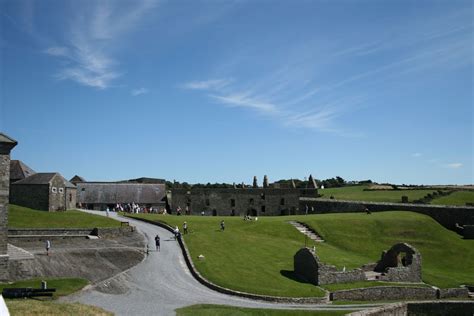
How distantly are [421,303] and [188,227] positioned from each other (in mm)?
24590

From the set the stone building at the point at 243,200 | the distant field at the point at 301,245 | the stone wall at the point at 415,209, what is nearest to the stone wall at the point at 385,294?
the distant field at the point at 301,245

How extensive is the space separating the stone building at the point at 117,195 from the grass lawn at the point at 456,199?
42.3 m

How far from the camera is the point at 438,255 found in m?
47.8

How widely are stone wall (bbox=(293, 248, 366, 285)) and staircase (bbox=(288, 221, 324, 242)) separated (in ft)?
42.5

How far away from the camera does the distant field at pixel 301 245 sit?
34.6m

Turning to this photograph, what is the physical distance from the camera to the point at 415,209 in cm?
6100

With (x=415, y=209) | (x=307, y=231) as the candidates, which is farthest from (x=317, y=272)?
(x=415, y=209)

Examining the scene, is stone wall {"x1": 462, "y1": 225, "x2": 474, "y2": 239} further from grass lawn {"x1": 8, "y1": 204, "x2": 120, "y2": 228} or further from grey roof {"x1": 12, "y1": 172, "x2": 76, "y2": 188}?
grey roof {"x1": 12, "y1": 172, "x2": 76, "y2": 188}

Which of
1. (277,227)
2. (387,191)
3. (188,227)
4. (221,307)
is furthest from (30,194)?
(387,191)

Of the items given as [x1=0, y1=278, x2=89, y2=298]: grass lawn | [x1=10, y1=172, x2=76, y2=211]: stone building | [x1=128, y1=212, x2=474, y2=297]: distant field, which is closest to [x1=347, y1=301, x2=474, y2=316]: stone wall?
[x1=128, y1=212, x2=474, y2=297]: distant field

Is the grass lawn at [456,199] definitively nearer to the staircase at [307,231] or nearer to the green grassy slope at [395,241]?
the green grassy slope at [395,241]

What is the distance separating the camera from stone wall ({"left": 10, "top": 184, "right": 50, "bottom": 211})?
5481cm

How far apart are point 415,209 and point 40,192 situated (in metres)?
45.8

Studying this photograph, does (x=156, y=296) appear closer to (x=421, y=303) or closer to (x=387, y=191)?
(x=421, y=303)
